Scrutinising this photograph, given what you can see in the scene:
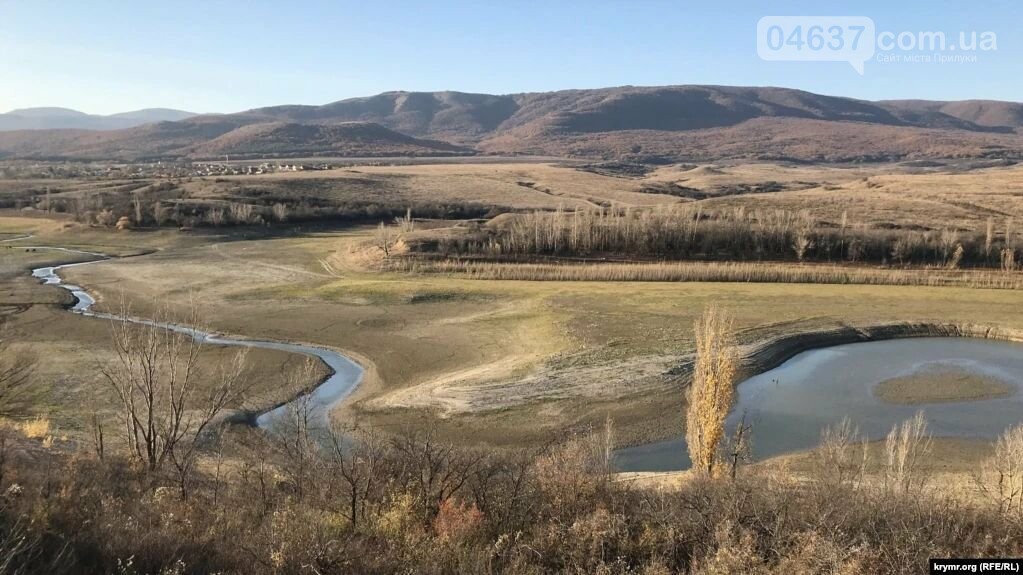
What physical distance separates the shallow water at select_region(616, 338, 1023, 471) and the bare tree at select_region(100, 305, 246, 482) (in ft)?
52.6

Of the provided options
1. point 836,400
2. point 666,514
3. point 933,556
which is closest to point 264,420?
point 666,514

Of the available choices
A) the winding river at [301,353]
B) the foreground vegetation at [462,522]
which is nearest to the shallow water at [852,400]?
the foreground vegetation at [462,522]

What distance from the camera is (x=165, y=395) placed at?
97.8 feet

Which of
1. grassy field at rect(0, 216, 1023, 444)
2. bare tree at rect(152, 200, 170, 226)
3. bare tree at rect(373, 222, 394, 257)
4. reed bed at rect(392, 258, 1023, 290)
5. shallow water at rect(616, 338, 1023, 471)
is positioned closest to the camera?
shallow water at rect(616, 338, 1023, 471)

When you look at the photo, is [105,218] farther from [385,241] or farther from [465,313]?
[465,313]

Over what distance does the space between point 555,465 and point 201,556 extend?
8911mm

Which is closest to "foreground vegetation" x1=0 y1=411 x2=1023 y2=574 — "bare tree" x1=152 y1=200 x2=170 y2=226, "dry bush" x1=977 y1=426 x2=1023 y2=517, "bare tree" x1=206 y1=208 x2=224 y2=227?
"dry bush" x1=977 y1=426 x2=1023 y2=517

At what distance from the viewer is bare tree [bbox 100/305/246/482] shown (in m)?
19.8

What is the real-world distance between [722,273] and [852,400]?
28862 mm

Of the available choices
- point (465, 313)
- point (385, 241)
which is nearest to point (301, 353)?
point (465, 313)

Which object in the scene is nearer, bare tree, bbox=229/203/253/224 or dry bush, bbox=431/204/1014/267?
dry bush, bbox=431/204/1014/267

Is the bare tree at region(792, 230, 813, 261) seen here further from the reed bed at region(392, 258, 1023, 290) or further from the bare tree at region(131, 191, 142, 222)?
the bare tree at region(131, 191, 142, 222)

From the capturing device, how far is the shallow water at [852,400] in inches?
1117

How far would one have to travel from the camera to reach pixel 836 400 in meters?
33.3
